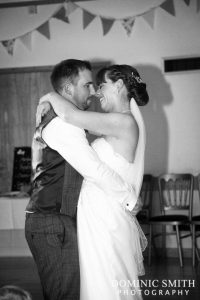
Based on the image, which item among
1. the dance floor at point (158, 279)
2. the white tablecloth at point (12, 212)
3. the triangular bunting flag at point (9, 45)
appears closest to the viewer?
the dance floor at point (158, 279)

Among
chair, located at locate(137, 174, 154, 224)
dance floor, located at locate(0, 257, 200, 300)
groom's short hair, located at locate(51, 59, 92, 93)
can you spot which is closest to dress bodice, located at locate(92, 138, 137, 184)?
groom's short hair, located at locate(51, 59, 92, 93)

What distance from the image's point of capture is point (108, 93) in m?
2.25

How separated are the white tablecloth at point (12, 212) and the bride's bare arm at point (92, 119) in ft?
7.33

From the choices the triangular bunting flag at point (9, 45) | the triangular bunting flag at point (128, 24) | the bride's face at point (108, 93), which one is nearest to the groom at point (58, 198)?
the bride's face at point (108, 93)

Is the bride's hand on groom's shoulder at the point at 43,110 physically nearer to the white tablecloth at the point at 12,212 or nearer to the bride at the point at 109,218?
the bride at the point at 109,218

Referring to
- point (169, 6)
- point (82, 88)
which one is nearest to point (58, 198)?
point (82, 88)

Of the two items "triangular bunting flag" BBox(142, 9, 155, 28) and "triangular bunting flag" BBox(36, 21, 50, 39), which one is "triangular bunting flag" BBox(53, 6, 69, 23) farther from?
"triangular bunting flag" BBox(142, 9, 155, 28)

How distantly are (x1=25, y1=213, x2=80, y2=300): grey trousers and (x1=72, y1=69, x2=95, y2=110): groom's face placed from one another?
58 centimetres

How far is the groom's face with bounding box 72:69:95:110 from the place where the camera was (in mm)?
2139

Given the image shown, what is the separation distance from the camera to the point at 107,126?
6.72 feet

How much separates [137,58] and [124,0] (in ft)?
2.41

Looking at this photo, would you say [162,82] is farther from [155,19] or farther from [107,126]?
[107,126]

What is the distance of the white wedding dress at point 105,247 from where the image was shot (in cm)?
197

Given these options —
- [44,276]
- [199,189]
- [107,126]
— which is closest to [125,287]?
[44,276]
